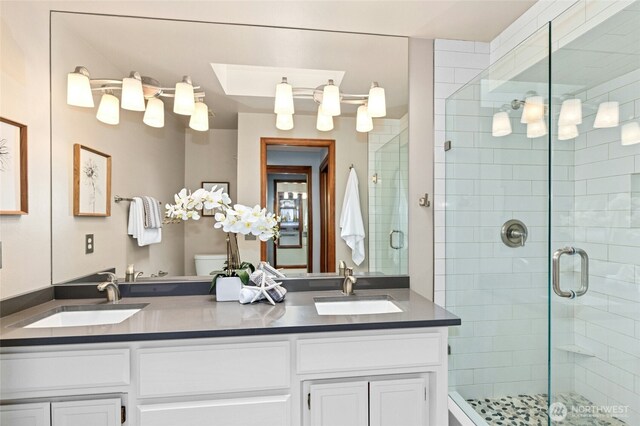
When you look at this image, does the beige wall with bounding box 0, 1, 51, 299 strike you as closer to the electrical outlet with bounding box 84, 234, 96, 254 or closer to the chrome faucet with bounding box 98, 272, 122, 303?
the electrical outlet with bounding box 84, 234, 96, 254

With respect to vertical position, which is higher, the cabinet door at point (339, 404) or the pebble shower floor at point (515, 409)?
the cabinet door at point (339, 404)

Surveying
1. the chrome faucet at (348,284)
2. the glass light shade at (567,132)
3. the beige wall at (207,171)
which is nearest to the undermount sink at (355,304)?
the chrome faucet at (348,284)

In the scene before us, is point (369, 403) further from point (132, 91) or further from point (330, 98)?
point (132, 91)

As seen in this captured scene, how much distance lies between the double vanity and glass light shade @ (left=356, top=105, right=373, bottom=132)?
1.11 metres

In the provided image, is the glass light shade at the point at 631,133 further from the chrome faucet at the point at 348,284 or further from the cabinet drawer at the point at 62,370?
the cabinet drawer at the point at 62,370

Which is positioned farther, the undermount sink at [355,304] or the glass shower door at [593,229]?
the undermount sink at [355,304]

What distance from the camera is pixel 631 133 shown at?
1584 mm

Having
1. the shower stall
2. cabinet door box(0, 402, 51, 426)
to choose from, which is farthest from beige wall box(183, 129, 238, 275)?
the shower stall

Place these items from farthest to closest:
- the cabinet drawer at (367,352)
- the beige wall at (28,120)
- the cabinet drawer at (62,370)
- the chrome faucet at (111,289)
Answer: the chrome faucet at (111,289) → the beige wall at (28,120) → the cabinet drawer at (367,352) → the cabinet drawer at (62,370)

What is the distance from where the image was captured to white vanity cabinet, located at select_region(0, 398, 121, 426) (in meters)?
1.22

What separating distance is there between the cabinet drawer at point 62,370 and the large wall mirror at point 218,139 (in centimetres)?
66

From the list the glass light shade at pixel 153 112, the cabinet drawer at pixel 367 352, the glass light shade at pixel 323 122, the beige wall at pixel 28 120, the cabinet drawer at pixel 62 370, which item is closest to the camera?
the cabinet drawer at pixel 62 370

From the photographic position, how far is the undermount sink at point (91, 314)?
5.26 ft

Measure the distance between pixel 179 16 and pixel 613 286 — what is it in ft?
8.87
